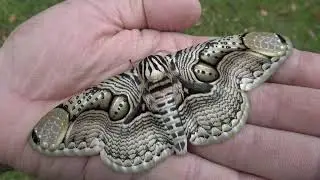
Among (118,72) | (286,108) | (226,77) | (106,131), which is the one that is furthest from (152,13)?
(286,108)

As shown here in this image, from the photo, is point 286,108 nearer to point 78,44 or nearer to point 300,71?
point 300,71

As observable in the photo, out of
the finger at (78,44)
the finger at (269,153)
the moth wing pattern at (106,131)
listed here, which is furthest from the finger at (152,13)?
the finger at (269,153)

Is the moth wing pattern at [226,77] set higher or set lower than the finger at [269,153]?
higher

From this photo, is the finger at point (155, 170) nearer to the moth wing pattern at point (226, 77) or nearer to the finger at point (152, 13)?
the moth wing pattern at point (226, 77)

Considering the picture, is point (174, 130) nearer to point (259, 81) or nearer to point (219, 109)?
point (219, 109)

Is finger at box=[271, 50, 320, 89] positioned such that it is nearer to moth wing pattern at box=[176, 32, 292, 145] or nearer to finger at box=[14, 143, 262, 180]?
moth wing pattern at box=[176, 32, 292, 145]

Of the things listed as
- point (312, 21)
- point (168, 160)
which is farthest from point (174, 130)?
point (312, 21)
